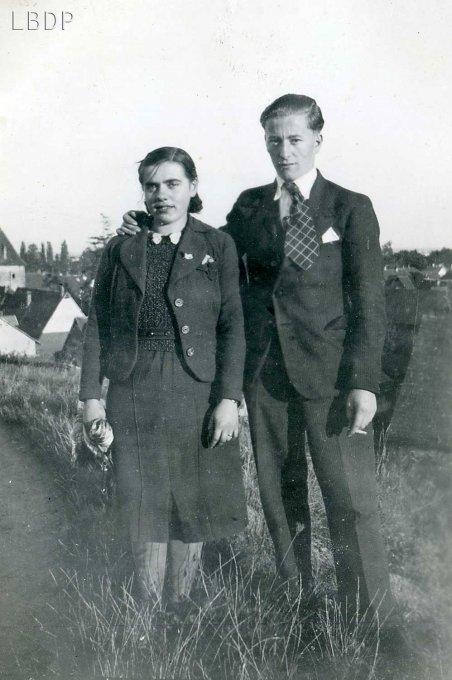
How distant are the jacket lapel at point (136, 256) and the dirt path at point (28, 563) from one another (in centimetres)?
166

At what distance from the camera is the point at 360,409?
7.49 ft

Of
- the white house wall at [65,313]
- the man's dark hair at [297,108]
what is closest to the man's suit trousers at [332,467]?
the man's dark hair at [297,108]

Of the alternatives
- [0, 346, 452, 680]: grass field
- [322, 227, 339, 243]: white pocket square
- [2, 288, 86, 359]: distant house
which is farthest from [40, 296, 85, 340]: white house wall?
[322, 227, 339, 243]: white pocket square

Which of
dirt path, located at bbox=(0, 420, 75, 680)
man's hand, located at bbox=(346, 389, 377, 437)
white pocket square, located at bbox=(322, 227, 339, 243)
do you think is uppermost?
white pocket square, located at bbox=(322, 227, 339, 243)

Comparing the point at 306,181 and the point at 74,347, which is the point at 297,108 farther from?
the point at 74,347

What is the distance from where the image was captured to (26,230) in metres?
3.24

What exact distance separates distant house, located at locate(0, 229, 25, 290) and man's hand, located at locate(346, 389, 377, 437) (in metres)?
2.33

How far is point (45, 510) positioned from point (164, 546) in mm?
1258

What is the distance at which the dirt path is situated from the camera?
2.44 m

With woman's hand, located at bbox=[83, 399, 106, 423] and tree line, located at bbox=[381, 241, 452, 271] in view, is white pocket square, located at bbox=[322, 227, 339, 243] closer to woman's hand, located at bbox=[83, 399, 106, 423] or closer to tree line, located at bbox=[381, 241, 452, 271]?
tree line, located at bbox=[381, 241, 452, 271]

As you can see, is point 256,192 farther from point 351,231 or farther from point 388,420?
point 388,420

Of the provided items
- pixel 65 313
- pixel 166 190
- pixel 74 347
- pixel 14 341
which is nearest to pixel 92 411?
pixel 166 190

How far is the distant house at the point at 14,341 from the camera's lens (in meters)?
5.19

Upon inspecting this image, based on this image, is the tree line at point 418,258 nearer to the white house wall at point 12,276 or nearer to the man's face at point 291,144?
the man's face at point 291,144
